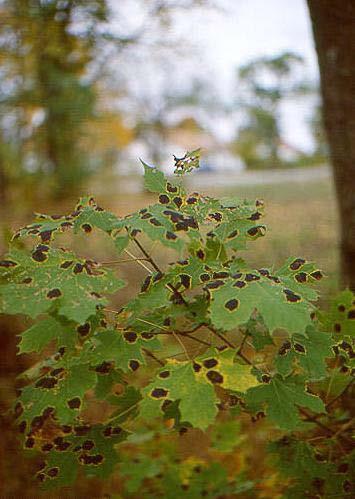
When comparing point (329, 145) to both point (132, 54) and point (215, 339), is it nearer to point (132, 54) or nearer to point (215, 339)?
point (215, 339)

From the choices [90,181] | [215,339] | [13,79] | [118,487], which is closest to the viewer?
[215,339]

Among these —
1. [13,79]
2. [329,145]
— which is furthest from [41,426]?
[13,79]

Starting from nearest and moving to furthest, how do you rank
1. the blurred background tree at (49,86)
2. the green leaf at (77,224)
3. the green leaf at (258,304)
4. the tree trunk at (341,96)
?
the green leaf at (258,304)
the green leaf at (77,224)
the tree trunk at (341,96)
the blurred background tree at (49,86)

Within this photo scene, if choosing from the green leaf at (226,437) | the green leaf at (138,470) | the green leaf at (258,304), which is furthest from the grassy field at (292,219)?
the green leaf at (258,304)

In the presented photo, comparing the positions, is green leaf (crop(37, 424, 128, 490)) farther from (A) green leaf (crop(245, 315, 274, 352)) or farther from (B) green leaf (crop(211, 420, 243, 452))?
(B) green leaf (crop(211, 420, 243, 452))

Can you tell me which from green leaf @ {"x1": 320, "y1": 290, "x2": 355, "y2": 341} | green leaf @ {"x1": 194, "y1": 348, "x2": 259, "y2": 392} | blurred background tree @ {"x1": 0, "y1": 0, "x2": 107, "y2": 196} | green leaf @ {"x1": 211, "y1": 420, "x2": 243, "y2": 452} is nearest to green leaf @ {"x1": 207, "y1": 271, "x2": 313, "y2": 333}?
green leaf @ {"x1": 194, "y1": 348, "x2": 259, "y2": 392}

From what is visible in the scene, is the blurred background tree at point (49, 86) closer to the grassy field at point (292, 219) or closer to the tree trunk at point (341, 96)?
the grassy field at point (292, 219)

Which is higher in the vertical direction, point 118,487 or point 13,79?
point 13,79
